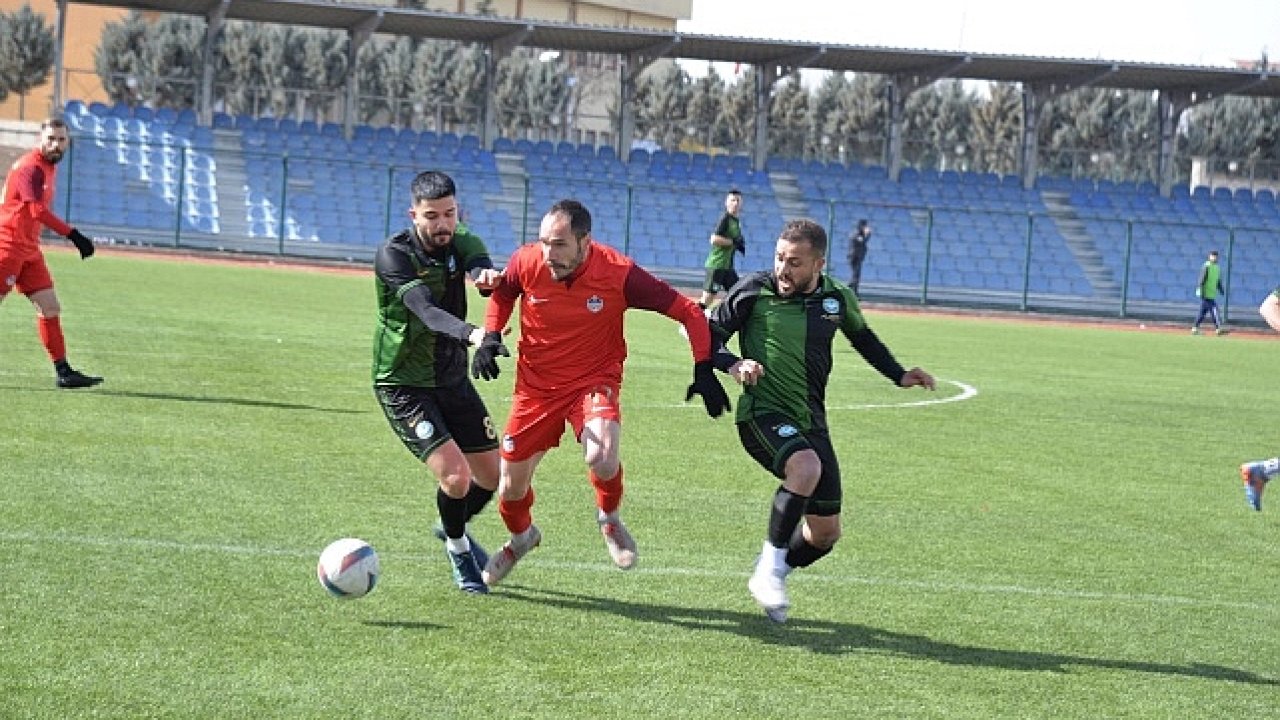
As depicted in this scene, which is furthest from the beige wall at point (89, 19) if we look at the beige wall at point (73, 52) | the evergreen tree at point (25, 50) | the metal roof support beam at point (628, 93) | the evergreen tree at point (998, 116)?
the metal roof support beam at point (628, 93)

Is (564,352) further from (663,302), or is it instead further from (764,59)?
(764,59)

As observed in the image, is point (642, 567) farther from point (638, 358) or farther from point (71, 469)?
point (638, 358)

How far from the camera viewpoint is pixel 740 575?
8531 mm

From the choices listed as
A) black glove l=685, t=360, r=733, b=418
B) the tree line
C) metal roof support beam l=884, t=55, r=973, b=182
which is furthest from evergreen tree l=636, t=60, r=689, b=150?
black glove l=685, t=360, r=733, b=418

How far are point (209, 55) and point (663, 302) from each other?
3669 centimetres

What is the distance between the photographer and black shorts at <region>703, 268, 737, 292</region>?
85.4 ft

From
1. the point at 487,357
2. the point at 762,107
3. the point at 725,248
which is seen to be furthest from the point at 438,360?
the point at 762,107

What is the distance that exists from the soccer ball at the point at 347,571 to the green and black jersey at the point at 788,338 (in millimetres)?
1846

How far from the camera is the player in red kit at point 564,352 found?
786 centimetres

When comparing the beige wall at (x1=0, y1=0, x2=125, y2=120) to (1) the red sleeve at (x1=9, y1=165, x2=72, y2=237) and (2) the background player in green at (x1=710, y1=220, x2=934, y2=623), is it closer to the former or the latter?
(1) the red sleeve at (x1=9, y1=165, x2=72, y2=237)

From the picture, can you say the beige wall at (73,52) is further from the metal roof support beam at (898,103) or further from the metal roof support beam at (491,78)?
the metal roof support beam at (898,103)

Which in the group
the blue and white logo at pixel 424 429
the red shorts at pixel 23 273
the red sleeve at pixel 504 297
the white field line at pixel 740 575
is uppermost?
the red sleeve at pixel 504 297

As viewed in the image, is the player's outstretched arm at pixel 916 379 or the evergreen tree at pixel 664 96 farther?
the evergreen tree at pixel 664 96

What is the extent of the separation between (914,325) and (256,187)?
1644 centimetres
